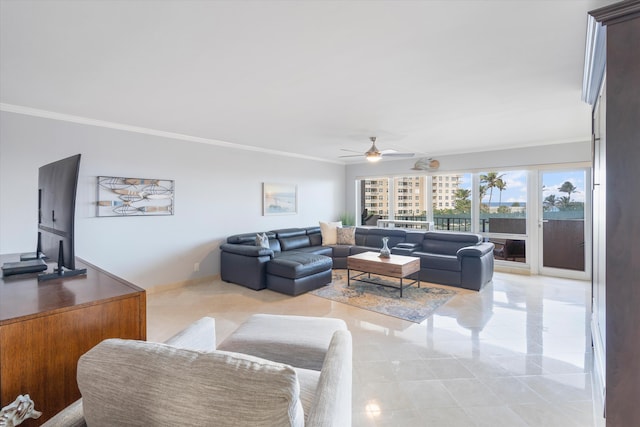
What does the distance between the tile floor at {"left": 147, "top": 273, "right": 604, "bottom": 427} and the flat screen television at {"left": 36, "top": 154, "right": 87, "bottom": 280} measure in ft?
4.50

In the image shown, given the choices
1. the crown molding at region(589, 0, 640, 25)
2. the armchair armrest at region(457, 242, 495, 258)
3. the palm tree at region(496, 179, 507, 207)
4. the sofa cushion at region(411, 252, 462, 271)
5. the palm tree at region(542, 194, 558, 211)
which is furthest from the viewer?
the palm tree at region(496, 179, 507, 207)

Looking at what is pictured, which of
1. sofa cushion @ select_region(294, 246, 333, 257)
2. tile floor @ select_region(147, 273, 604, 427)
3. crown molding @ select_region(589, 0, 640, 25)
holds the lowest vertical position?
tile floor @ select_region(147, 273, 604, 427)

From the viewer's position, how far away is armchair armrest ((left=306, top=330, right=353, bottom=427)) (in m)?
0.96

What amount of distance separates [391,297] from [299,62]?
10.4 ft

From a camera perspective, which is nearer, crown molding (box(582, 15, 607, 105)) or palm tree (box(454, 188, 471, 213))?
crown molding (box(582, 15, 607, 105))

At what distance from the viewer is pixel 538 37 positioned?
1.96 m

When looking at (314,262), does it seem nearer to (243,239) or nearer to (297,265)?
(297,265)

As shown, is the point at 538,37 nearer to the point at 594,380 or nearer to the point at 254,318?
the point at 594,380

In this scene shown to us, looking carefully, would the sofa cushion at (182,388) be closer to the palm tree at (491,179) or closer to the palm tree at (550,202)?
the palm tree at (550,202)

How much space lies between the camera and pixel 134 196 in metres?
4.23

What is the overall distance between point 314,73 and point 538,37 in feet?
5.05

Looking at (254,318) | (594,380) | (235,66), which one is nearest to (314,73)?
(235,66)

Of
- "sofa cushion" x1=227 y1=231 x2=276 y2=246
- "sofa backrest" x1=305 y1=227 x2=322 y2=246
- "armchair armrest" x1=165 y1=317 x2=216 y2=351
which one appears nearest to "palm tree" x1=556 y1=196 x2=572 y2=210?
"sofa backrest" x1=305 y1=227 x2=322 y2=246

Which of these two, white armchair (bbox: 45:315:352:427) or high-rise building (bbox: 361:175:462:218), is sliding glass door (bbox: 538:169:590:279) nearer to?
high-rise building (bbox: 361:175:462:218)
